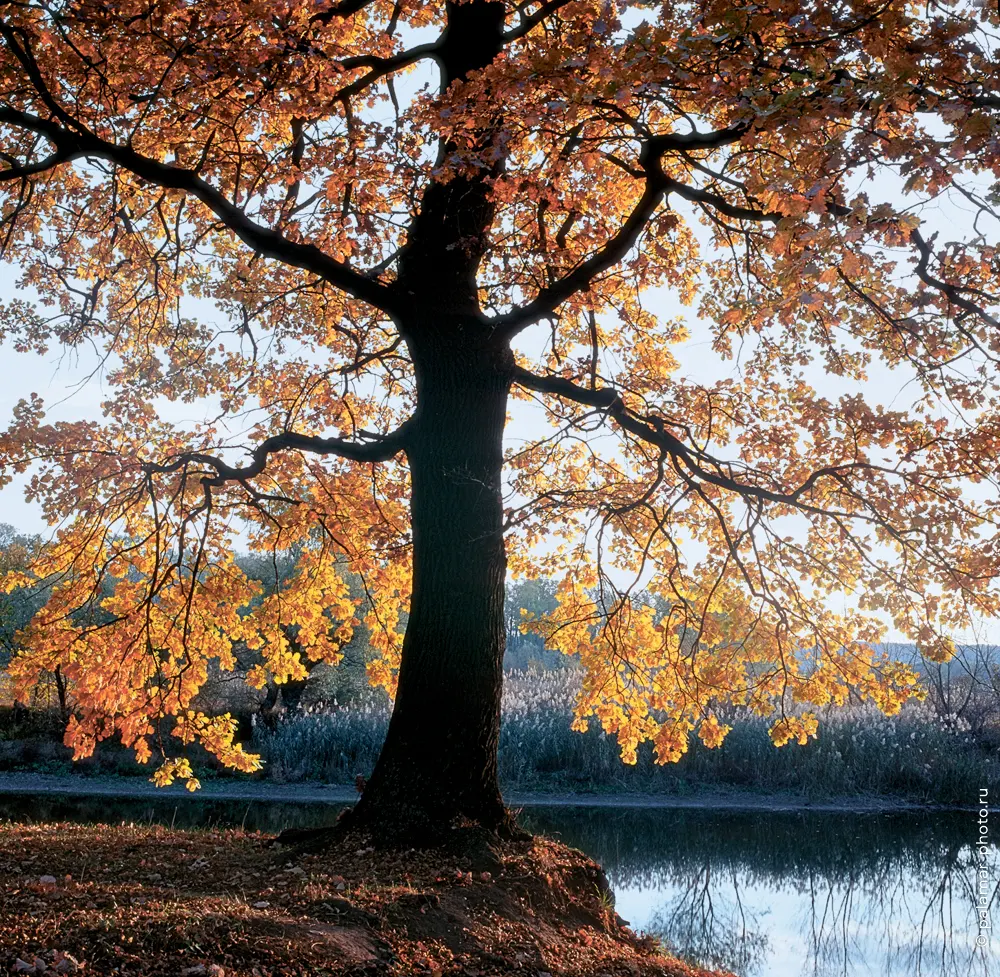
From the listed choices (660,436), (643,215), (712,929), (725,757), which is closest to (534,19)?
(643,215)

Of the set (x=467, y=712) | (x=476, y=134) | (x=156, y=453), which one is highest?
(x=476, y=134)

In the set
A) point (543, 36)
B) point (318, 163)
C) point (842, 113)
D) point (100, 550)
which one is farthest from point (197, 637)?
point (842, 113)

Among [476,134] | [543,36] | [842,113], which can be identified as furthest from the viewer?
[543,36]

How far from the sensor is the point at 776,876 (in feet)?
32.3

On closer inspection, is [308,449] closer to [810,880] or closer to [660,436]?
[660,436]

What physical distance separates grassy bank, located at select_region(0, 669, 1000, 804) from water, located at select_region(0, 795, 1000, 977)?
3.73 feet

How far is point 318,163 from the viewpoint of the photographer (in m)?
6.38

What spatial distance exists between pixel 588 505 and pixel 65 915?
390cm

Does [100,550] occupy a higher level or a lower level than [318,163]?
lower

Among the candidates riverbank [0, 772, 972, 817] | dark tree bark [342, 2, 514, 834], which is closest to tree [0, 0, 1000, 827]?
dark tree bark [342, 2, 514, 834]

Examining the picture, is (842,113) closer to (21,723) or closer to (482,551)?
(482,551)

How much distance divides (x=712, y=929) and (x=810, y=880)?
2.37 m

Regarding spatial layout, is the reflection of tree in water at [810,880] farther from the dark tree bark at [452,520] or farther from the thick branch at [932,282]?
the thick branch at [932,282]

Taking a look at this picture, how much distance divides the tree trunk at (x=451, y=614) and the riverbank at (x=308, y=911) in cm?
30
